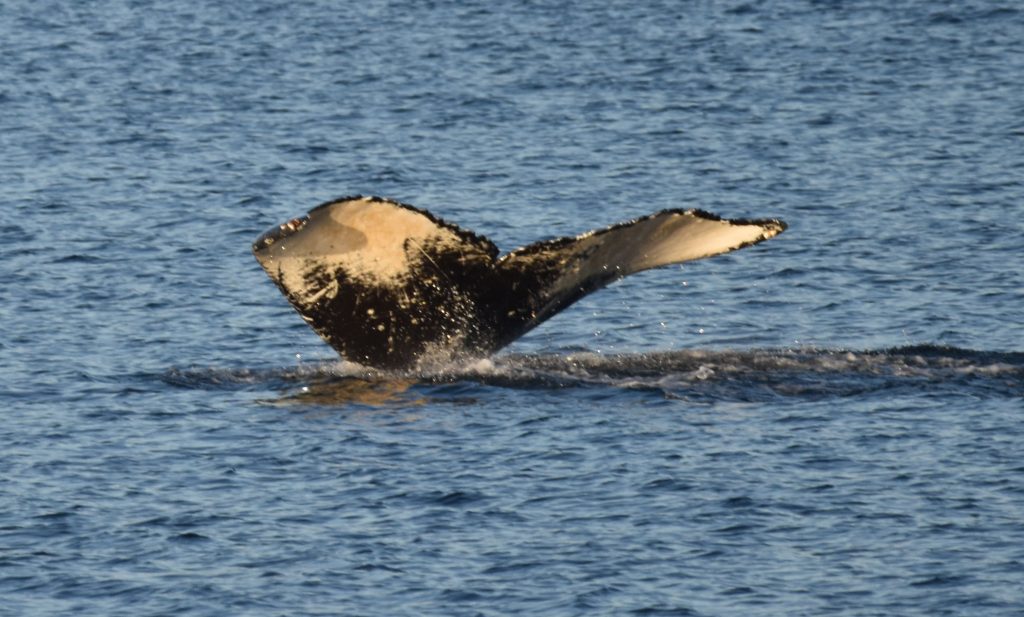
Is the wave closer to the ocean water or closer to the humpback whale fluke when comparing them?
the ocean water

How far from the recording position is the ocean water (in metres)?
13.5

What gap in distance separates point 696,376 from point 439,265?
2711 millimetres

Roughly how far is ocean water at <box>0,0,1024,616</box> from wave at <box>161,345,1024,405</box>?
47 mm

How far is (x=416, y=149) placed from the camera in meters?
32.2

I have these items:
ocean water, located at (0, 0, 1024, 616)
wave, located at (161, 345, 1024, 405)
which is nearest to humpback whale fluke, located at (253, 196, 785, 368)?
wave, located at (161, 345, 1024, 405)

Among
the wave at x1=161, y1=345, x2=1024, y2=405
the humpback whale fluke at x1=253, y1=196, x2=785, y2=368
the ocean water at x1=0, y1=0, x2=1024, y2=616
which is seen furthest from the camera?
the wave at x1=161, y1=345, x2=1024, y2=405

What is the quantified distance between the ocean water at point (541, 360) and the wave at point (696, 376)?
0.05 meters

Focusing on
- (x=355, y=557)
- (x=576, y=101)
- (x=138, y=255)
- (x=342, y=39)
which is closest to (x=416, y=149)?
(x=576, y=101)

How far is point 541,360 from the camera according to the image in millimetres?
18109

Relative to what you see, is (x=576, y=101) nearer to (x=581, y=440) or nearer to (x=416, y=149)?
(x=416, y=149)

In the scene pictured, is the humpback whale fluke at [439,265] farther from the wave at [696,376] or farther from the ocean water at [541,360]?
the ocean water at [541,360]

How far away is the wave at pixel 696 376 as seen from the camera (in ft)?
55.6

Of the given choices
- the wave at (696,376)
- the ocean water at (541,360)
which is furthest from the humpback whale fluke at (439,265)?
the ocean water at (541,360)

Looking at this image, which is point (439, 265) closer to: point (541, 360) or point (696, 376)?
point (541, 360)
